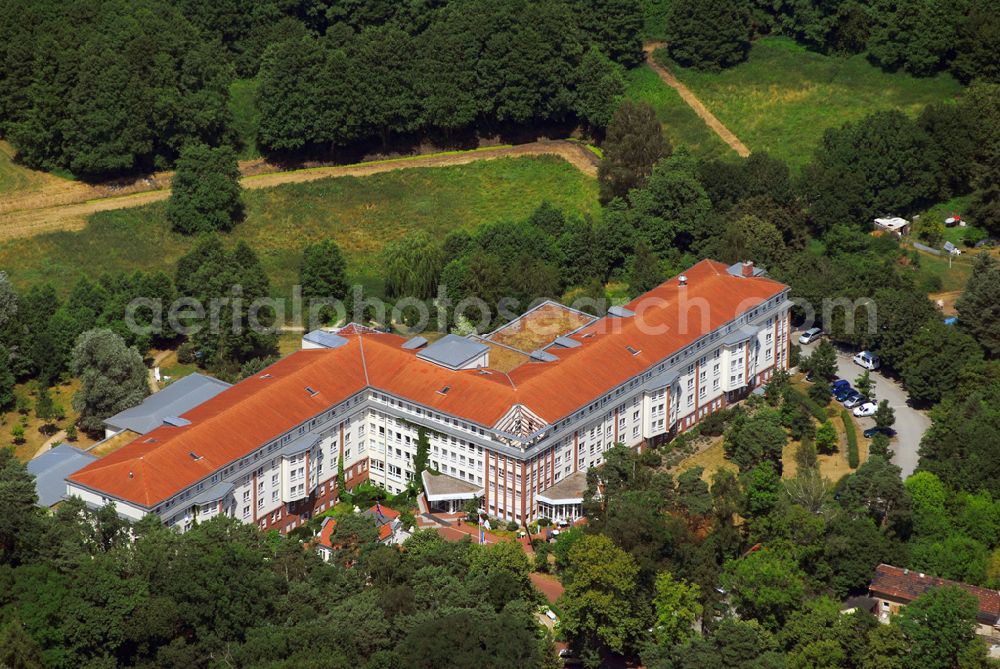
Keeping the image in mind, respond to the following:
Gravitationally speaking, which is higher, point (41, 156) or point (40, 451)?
point (41, 156)

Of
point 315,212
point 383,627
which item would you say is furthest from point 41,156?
point 383,627

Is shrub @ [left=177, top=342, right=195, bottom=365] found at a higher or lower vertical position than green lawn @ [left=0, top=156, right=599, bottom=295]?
lower

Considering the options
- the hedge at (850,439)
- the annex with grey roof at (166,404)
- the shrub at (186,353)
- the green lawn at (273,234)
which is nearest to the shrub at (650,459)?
the hedge at (850,439)

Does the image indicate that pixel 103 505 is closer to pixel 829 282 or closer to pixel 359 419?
pixel 359 419

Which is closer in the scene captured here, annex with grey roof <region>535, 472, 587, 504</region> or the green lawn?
annex with grey roof <region>535, 472, 587, 504</region>

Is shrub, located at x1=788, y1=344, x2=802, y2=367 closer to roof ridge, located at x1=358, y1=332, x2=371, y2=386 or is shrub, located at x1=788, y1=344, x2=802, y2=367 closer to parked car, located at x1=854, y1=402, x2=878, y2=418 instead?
parked car, located at x1=854, y1=402, x2=878, y2=418

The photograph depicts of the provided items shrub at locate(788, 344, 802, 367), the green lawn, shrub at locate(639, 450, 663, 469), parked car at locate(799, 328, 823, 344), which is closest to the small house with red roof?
shrub at locate(639, 450, 663, 469)
